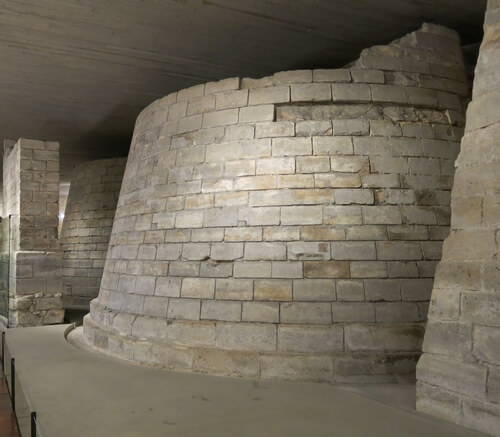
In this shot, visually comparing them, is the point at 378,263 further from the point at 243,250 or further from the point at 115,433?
the point at 115,433

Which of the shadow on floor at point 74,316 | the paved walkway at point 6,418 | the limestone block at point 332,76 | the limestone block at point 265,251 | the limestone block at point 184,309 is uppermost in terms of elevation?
the limestone block at point 332,76

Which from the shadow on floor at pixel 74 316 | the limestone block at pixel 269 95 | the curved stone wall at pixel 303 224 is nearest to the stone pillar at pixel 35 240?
the shadow on floor at pixel 74 316

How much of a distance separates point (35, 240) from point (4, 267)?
3.77 ft

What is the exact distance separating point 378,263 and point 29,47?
6029 mm

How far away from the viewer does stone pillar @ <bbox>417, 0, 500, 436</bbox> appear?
3.40 m

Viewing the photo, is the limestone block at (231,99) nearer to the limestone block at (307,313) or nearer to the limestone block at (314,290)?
the limestone block at (314,290)

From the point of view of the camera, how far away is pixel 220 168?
5.75m

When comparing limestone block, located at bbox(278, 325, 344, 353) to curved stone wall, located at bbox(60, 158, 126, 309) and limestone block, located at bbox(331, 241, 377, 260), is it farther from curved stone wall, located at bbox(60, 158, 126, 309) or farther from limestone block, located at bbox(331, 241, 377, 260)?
curved stone wall, located at bbox(60, 158, 126, 309)

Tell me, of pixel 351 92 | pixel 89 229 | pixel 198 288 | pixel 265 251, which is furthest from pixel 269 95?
pixel 89 229

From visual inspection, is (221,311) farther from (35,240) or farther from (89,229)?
(89,229)

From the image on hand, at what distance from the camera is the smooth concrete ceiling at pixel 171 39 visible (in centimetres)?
607

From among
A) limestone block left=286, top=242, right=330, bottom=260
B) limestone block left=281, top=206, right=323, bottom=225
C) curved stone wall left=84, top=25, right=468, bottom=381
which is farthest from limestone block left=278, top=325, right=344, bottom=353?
limestone block left=281, top=206, right=323, bottom=225

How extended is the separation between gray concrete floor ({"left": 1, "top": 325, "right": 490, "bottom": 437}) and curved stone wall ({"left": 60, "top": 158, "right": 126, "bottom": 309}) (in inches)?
284

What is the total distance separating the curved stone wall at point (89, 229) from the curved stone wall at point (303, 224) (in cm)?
663
